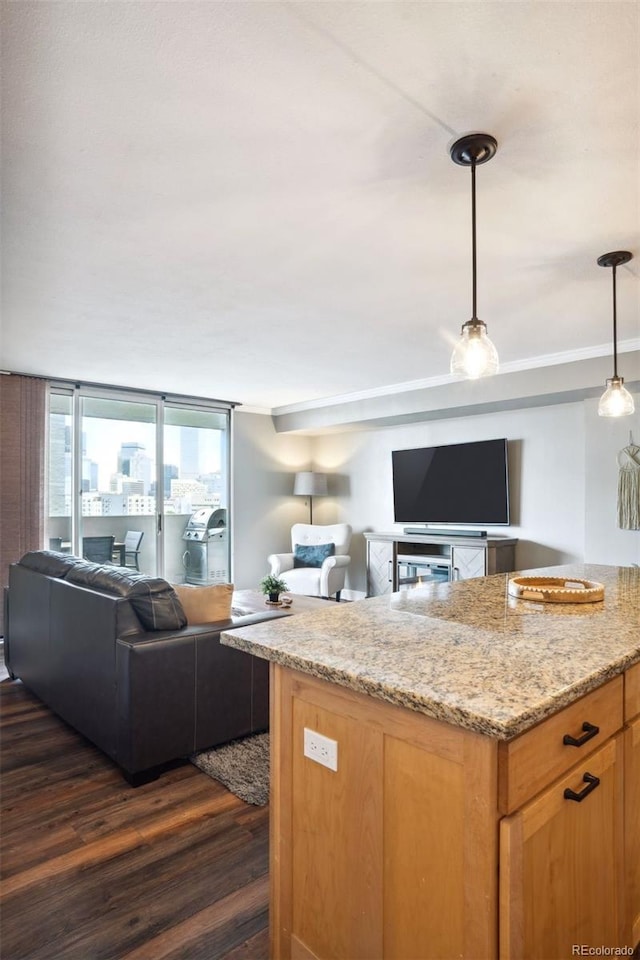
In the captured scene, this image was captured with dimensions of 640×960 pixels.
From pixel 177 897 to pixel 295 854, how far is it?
710mm

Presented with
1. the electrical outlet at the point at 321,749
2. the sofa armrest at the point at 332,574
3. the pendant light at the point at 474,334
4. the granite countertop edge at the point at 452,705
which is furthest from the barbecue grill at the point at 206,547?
the electrical outlet at the point at 321,749

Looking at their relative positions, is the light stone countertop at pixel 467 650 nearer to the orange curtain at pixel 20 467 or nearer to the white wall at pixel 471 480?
the white wall at pixel 471 480

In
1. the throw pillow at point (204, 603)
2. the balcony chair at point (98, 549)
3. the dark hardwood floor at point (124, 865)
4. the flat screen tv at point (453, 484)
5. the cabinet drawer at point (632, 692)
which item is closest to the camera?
the cabinet drawer at point (632, 692)

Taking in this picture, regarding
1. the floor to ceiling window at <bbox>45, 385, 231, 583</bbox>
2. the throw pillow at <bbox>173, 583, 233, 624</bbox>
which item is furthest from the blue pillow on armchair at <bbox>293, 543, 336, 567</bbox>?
the throw pillow at <bbox>173, 583, 233, 624</bbox>

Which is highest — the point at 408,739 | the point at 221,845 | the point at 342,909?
the point at 408,739

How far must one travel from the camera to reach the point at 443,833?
106 centimetres

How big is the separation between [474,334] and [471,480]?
4.00 meters

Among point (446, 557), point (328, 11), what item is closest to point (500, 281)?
point (328, 11)

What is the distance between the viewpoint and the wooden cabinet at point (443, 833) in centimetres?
100

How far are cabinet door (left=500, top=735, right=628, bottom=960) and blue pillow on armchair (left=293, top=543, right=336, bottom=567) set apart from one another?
5.18 meters

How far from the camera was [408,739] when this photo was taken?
1117mm

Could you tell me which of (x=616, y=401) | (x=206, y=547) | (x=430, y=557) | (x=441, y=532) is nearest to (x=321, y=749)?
(x=616, y=401)

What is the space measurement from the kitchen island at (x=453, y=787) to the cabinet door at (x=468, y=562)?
12.0 feet

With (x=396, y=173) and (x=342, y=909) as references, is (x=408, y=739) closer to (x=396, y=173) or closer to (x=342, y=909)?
(x=342, y=909)
